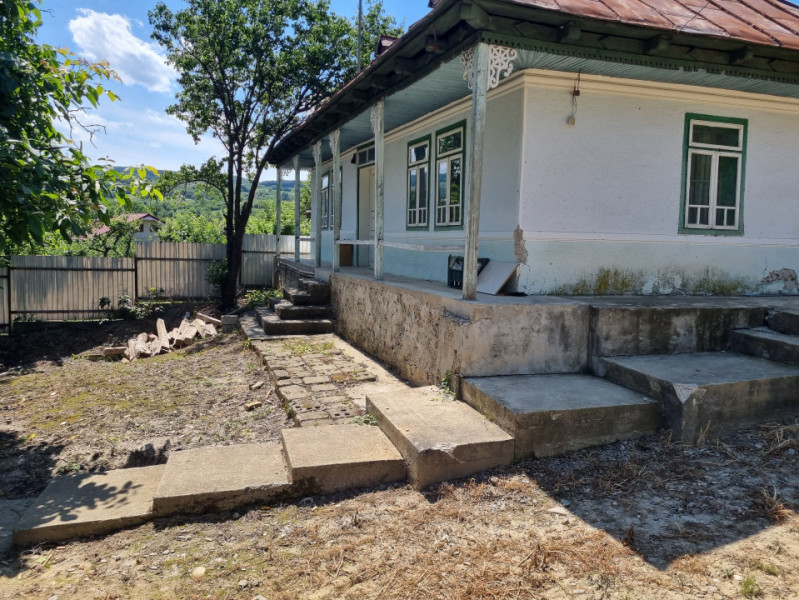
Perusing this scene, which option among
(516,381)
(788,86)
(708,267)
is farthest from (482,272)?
(788,86)

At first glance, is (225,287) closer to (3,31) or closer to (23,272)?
(23,272)

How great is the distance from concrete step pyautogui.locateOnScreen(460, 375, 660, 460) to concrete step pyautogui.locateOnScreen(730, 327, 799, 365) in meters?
1.59

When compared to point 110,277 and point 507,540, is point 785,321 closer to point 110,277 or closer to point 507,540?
point 507,540

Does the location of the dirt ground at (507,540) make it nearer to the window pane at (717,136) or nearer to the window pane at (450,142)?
the window pane at (717,136)

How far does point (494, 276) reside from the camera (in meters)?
6.50

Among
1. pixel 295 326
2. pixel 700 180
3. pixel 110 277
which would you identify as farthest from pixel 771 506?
pixel 110 277

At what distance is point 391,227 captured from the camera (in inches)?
406

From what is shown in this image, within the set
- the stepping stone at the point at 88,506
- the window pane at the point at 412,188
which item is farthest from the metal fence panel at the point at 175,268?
the stepping stone at the point at 88,506

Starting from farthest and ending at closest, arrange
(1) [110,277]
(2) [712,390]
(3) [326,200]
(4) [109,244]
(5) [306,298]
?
1. (4) [109,244]
2. (3) [326,200]
3. (1) [110,277]
4. (5) [306,298]
5. (2) [712,390]

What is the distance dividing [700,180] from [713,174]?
0.19m

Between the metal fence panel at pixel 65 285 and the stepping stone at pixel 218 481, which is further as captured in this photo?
the metal fence panel at pixel 65 285

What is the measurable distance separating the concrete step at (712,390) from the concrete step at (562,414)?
0.15m

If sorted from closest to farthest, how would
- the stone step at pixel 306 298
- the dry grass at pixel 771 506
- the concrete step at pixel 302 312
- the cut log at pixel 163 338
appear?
the dry grass at pixel 771 506 < the concrete step at pixel 302 312 < the stone step at pixel 306 298 < the cut log at pixel 163 338

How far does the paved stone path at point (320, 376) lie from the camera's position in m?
5.43
